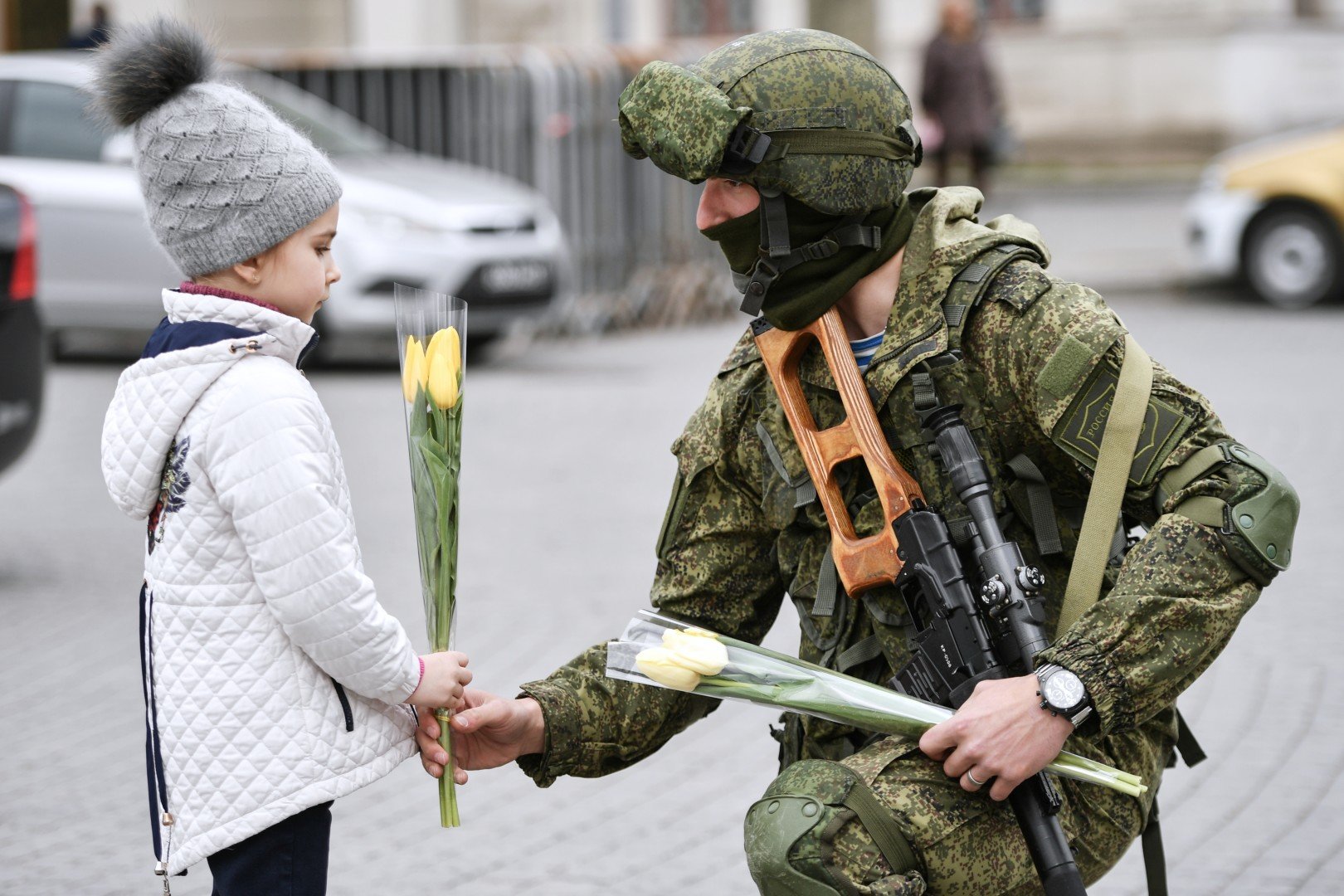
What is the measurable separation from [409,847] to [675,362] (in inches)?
312

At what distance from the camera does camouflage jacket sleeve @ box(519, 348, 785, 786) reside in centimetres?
298

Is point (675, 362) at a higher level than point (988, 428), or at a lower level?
lower

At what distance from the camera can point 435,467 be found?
2.75 meters

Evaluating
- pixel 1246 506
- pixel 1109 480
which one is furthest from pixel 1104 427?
pixel 1246 506

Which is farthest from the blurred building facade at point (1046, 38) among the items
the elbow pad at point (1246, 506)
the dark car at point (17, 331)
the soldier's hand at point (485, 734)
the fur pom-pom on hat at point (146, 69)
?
the elbow pad at point (1246, 506)

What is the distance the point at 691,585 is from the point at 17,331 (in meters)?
4.77

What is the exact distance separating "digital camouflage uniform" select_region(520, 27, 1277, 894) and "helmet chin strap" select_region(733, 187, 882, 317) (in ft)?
0.34

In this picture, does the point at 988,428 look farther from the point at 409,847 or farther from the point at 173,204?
the point at 409,847

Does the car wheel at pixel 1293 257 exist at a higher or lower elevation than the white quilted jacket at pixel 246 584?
lower

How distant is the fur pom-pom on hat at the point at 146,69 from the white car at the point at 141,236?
27.7ft

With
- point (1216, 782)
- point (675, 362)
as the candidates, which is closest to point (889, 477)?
point (1216, 782)

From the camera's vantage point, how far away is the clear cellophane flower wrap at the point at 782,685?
259cm

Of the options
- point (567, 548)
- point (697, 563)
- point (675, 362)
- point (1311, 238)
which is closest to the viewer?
point (697, 563)

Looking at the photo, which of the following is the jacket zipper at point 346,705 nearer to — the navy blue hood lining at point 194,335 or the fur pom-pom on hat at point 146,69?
the navy blue hood lining at point 194,335
